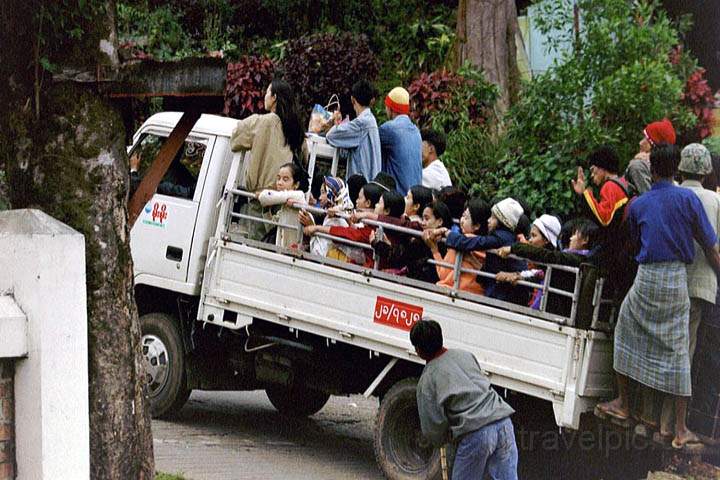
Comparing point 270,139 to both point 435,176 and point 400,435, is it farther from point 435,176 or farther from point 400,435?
point 400,435

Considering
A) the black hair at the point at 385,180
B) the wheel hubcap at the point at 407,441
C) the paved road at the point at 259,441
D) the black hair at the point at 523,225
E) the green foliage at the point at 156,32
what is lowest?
the paved road at the point at 259,441

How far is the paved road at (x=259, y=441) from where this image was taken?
9250 millimetres

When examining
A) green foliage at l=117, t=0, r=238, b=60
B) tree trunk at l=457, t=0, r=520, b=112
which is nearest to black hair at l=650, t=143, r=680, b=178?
tree trunk at l=457, t=0, r=520, b=112

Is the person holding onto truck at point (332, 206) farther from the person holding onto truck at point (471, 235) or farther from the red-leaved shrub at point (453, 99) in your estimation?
the red-leaved shrub at point (453, 99)

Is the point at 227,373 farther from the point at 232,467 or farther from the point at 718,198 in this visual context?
the point at 718,198

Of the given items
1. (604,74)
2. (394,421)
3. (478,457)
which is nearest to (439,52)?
(604,74)

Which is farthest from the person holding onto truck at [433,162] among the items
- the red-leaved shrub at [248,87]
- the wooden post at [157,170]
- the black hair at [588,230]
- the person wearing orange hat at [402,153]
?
the red-leaved shrub at [248,87]

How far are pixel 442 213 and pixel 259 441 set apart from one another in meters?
2.58

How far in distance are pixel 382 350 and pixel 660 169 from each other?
88.5 inches

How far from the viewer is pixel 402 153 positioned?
1005cm

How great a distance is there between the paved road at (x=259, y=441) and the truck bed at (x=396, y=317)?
38.5 inches

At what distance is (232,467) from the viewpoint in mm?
9266

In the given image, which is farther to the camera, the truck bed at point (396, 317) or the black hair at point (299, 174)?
the black hair at point (299, 174)

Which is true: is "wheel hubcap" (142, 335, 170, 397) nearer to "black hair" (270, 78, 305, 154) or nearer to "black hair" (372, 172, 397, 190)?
"black hair" (270, 78, 305, 154)
